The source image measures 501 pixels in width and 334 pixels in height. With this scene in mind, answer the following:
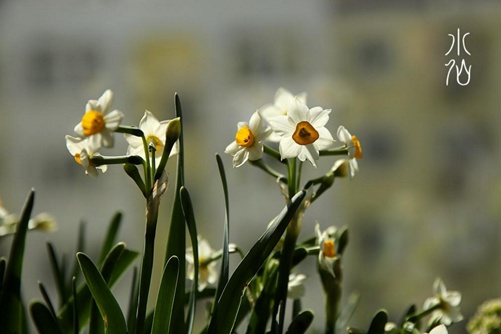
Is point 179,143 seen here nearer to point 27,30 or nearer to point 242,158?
point 242,158

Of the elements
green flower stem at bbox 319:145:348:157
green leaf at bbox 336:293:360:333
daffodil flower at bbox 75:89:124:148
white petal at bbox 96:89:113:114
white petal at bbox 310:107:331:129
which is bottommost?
green leaf at bbox 336:293:360:333

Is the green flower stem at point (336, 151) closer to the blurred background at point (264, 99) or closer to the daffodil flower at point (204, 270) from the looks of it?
the daffodil flower at point (204, 270)

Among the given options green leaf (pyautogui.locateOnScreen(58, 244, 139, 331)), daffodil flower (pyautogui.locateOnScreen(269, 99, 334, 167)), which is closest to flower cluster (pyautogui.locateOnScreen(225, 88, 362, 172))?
daffodil flower (pyautogui.locateOnScreen(269, 99, 334, 167))

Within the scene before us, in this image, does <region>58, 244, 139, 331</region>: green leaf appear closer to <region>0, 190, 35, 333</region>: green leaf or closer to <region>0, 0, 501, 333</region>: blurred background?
<region>0, 190, 35, 333</region>: green leaf

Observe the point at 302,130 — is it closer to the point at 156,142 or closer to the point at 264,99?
the point at 156,142

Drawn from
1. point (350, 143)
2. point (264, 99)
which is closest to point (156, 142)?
point (350, 143)

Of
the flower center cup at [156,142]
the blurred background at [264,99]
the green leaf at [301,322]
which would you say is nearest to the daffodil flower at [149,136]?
the flower center cup at [156,142]
